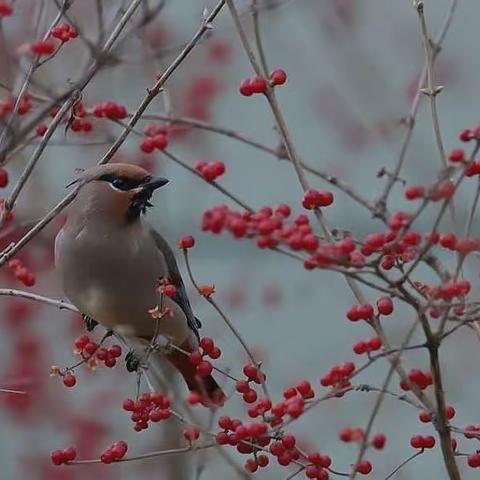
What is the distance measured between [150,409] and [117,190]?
80 centimetres

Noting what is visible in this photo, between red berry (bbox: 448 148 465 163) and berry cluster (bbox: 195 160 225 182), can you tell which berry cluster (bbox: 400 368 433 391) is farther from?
berry cluster (bbox: 195 160 225 182)

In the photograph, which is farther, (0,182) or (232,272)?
(232,272)

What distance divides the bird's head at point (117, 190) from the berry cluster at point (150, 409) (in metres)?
0.68

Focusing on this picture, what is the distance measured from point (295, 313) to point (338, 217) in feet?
1.81

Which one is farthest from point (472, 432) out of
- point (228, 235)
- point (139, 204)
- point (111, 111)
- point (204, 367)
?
point (228, 235)

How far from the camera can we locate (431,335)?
7.04ft

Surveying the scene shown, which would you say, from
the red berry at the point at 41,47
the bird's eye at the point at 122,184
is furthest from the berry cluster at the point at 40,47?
the bird's eye at the point at 122,184

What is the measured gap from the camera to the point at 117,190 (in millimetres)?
3359

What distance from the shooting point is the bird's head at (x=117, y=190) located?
3.31 metres

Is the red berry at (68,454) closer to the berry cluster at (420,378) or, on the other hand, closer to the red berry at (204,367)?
the red berry at (204,367)

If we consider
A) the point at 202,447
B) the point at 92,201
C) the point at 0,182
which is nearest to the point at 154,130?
the point at 0,182

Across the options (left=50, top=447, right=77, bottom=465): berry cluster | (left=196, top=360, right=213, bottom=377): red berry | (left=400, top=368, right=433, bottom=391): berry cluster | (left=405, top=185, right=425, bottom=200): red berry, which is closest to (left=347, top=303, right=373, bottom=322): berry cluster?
(left=400, top=368, right=433, bottom=391): berry cluster

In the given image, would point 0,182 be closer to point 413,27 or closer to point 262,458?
point 262,458

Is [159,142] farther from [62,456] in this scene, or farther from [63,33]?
[62,456]
